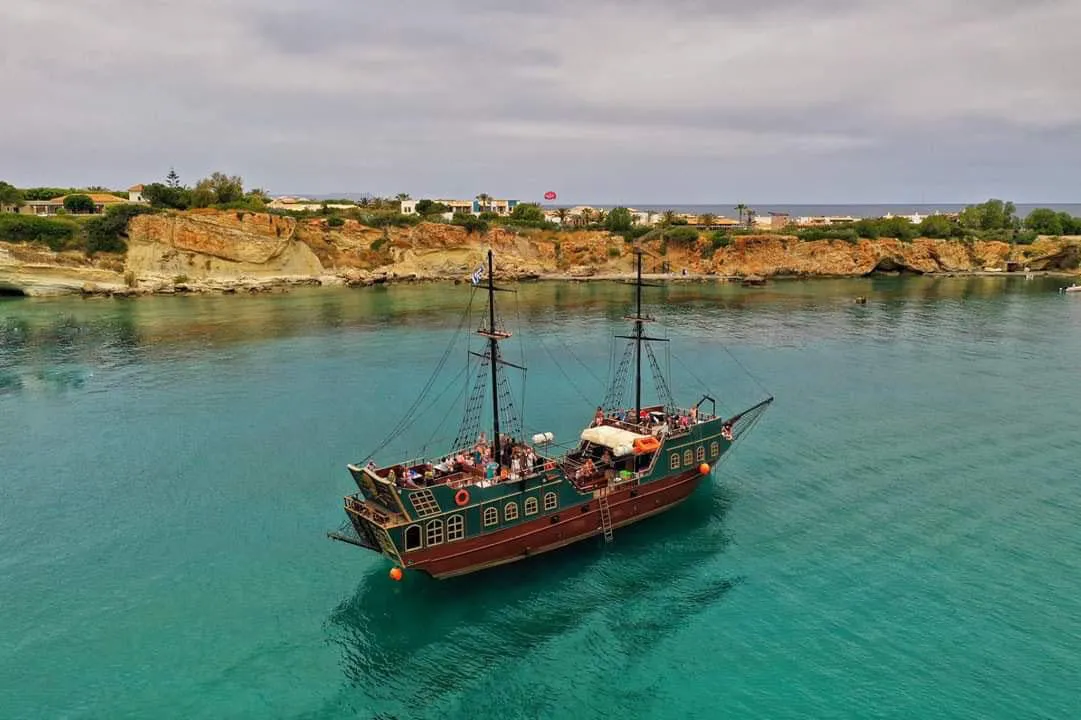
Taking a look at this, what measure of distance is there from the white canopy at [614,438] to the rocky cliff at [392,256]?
85.9 metres

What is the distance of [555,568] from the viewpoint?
2795cm

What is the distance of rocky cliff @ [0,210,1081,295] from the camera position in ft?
330

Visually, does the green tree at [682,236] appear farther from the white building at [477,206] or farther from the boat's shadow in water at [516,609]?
the boat's shadow in water at [516,609]

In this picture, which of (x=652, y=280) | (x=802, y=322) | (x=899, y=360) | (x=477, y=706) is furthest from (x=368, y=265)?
(x=477, y=706)

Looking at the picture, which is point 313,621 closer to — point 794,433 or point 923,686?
point 923,686

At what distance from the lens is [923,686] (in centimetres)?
2125

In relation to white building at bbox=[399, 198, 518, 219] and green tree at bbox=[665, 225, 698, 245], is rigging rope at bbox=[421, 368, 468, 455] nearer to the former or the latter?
green tree at bbox=[665, 225, 698, 245]

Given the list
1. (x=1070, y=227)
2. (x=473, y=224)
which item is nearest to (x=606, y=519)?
(x=473, y=224)

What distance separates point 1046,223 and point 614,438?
154 m

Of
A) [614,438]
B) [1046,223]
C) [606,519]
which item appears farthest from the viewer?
[1046,223]

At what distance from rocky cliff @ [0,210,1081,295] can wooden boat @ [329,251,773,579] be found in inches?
3382

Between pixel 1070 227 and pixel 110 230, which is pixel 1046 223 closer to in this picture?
pixel 1070 227

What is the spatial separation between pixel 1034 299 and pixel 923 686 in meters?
94.6

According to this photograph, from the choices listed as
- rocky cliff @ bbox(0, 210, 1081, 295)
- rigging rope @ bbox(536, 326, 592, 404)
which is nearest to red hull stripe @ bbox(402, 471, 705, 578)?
rigging rope @ bbox(536, 326, 592, 404)
